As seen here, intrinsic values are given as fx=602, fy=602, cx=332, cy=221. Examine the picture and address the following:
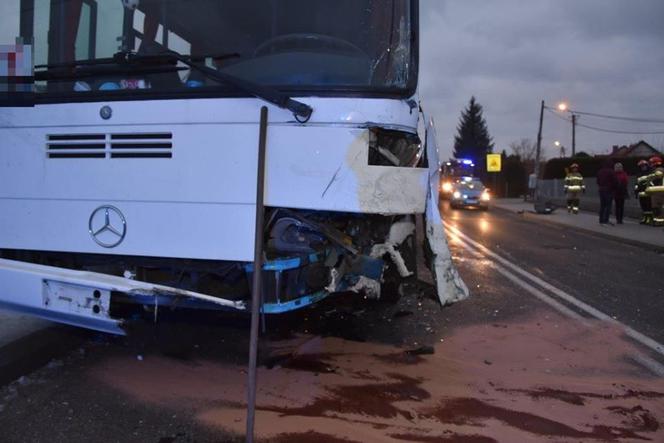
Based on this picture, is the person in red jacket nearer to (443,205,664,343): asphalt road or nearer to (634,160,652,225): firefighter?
(634,160,652,225): firefighter

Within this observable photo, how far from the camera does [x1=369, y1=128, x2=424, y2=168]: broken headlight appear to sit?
139 inches

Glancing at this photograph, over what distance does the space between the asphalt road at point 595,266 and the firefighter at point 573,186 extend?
220 inches

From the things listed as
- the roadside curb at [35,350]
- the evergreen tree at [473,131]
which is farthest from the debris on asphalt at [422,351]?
the evergreen tree at [473,131]

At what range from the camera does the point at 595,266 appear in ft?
35.3

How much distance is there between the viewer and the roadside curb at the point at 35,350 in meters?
4.21

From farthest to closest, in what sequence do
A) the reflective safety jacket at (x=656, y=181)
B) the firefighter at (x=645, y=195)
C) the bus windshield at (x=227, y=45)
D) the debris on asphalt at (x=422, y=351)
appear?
the firefighter at (x=645, y=195)
the reflective safety jacket at (x=656, y=181)
the debris on asphalt at (x=422, y=351)
the bus windshield at (x=227, y=45)

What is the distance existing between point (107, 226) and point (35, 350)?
146cm

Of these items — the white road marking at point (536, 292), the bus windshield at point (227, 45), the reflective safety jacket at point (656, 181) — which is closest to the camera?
the bus windshield at point (227, 45)

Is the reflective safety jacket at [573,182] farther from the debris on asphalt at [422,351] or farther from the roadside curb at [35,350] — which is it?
the roadside curb at [35,350]

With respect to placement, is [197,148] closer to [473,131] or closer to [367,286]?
[367,286]

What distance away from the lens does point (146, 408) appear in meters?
3.84

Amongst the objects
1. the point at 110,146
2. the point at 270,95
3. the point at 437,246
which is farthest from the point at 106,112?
the point at 437,246

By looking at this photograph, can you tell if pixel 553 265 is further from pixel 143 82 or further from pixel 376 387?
pixel 143 82

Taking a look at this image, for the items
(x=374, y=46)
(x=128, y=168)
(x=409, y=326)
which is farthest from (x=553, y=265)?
(x=128, y=168)
